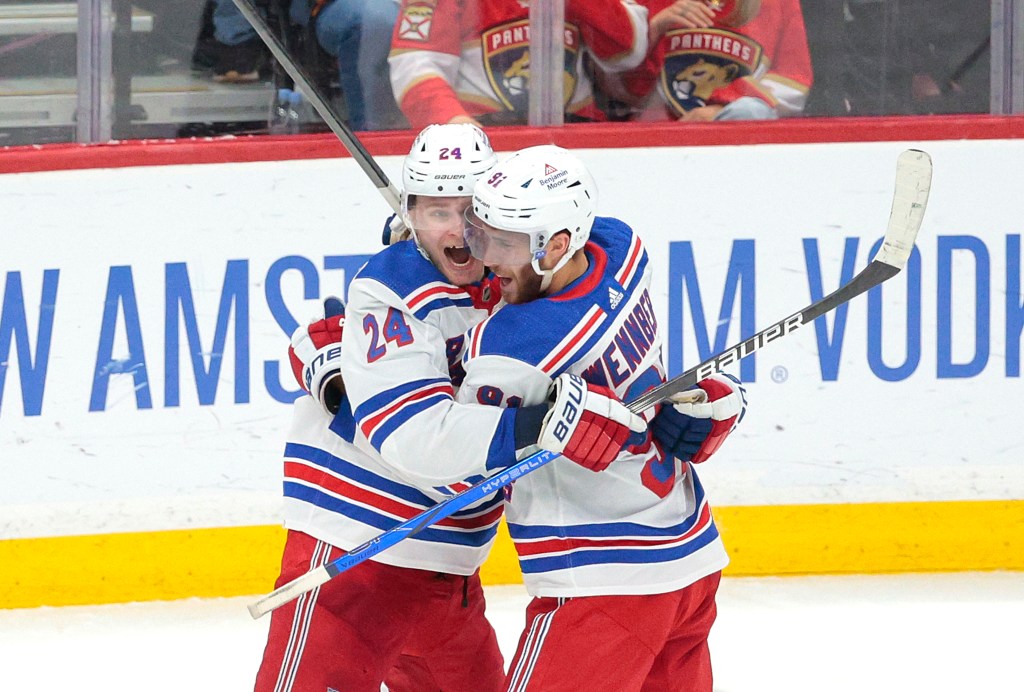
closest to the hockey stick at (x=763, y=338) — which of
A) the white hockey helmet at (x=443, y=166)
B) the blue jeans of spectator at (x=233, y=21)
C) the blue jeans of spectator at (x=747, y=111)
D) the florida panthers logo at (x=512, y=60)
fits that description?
the white hockey helmet at (x=443, y=166)

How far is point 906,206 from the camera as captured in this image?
1.91 metres

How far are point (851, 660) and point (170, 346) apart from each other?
65.5 inches

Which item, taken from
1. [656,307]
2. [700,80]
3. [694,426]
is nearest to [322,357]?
[694,426]

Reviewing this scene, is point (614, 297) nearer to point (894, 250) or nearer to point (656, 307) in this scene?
point (894, 250)

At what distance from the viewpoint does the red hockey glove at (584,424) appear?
→ 5.53 feet

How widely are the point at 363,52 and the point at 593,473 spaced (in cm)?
179

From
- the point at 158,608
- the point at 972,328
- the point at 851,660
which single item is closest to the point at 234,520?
the point at 158,608

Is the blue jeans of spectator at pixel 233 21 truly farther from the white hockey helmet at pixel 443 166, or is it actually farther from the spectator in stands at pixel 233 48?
the white hockey helmet at pixel 443 166

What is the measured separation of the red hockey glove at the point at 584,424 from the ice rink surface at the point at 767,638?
4.24 ft

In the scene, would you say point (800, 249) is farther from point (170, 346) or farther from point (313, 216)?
point (170, 346)

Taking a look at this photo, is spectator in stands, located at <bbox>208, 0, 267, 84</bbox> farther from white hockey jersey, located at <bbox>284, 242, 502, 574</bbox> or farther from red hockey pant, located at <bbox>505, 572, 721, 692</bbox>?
red hockey pant, located at <bbox>505, 572, 721, 692</bbox>

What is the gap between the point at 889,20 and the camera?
3.36 metres

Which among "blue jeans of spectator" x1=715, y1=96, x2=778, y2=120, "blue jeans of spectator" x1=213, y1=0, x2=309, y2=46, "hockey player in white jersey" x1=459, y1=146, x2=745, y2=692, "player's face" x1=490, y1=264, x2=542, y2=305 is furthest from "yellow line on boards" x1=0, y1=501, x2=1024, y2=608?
"player's face" x1=490, y1=264, x2=542, y2=305

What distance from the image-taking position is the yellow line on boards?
10.6ft
